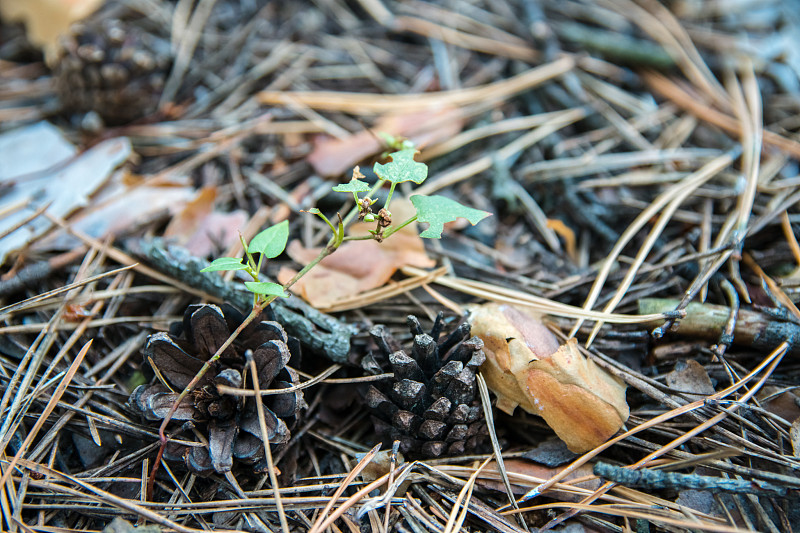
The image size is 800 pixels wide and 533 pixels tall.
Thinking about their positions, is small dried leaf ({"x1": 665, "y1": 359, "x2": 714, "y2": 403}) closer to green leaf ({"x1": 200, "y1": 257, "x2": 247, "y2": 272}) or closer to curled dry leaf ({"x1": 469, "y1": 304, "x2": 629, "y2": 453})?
curled dry leaf ({"x1": 469, "y1": 304, "x2": 629, "y2": 453})

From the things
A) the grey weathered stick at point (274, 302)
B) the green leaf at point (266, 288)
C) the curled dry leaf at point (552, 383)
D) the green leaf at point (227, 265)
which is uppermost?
the green leaf at point (227, 265)

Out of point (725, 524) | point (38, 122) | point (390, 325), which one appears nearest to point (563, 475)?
point (725, 524)

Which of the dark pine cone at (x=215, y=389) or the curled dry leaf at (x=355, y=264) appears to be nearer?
the dark pine cone at (x=215, y=389)

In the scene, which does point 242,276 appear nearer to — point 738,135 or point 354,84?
point 354,84

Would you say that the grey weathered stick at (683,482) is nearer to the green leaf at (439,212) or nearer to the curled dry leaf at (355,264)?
the green leaf at (439,212)

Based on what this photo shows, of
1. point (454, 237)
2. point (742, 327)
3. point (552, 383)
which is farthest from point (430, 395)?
point (742, 327)

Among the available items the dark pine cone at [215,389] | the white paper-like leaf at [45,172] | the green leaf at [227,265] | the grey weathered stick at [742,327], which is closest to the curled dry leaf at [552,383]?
the grey weathered stick at [742,327]

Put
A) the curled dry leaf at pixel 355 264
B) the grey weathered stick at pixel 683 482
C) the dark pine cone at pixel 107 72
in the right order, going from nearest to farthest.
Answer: the grey weathered stick at pixel 683 482
the curled dry leaf at pixel 355 264
the dark pine cone at pixel 107 72

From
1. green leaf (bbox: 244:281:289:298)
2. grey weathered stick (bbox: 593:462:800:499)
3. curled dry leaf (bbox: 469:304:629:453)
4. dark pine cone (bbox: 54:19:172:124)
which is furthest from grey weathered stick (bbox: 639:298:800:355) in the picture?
dark pine cone (bbox: 54:19:172:124)
